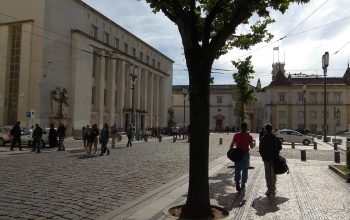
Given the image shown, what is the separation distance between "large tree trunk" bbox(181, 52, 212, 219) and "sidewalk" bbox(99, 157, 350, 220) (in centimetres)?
57

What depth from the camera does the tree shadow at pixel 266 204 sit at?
898 centimetres

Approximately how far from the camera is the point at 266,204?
975 cm

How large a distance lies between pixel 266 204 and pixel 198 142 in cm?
269

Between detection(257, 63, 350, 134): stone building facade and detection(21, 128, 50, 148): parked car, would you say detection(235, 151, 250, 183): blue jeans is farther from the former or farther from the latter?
detection(257, 63, 350, 134): stone building facade

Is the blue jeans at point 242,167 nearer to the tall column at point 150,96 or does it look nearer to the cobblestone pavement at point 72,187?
the cobblestone pavement at point 72,187

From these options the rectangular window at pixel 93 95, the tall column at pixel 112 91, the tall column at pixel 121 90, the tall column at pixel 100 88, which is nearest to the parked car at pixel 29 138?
the rectangular window at pixel 93 95

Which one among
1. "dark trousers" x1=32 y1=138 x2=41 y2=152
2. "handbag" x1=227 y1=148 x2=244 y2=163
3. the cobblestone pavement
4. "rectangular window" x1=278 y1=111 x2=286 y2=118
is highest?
"rectangular window" x1=278 y1=111 x2=286 y2=118

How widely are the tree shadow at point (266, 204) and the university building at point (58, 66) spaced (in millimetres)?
32715

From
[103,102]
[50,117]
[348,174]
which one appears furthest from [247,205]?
[103,102]

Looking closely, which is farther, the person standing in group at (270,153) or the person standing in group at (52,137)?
the person standing in group at (52,137)

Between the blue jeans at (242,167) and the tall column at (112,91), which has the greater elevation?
the tall column at (112,91)

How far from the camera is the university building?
4697 cm

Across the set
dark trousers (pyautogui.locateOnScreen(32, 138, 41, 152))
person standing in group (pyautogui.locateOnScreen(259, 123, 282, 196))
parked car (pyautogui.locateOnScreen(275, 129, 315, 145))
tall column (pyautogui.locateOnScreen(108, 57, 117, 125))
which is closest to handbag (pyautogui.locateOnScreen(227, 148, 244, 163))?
person standing in group (pyautogui.locateOnScreen(259, 123, 282, 196))

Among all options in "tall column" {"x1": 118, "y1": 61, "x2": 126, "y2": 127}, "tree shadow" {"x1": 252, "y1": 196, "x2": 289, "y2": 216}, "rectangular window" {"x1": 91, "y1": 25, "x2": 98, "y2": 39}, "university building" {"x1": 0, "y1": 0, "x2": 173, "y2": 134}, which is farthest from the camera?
"tall column" {"x1": 118, "y1": 61, "x2": 126, "y2": 127}
